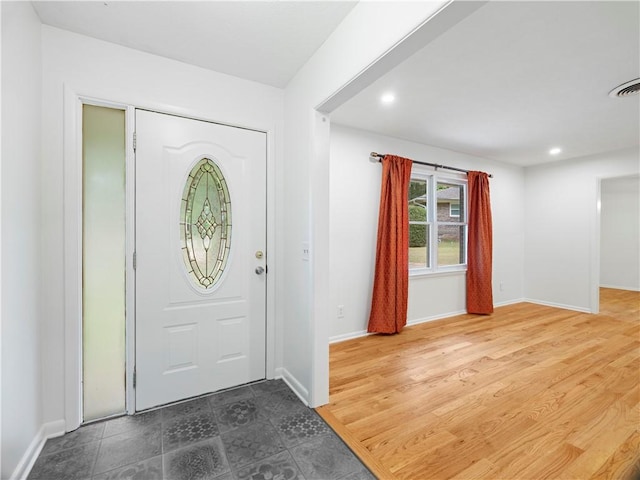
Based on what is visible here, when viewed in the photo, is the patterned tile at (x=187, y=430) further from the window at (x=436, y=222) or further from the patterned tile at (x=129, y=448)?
the window at (x=436, y=222)

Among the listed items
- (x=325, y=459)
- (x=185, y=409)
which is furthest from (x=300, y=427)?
(x=185, y=409)

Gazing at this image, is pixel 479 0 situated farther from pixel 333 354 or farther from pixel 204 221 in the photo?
pixel 333 354

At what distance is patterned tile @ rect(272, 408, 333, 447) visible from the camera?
1.73m

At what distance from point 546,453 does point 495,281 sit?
3750 millimetres

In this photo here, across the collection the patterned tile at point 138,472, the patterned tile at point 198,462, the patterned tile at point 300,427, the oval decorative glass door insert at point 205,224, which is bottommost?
the patterned tile at point 138,472

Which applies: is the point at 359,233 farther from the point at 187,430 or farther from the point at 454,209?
the point at 187,430

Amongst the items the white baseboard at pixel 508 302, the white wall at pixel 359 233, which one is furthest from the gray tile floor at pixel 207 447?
the white baseboard at pixel 508 302

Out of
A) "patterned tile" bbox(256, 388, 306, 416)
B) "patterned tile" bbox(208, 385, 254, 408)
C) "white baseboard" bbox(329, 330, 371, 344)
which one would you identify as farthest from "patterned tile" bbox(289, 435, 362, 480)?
"white baseboard" bbox(329, 330, 371, 344)

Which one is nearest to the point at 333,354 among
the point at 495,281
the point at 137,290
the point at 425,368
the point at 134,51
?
the point at 425,368

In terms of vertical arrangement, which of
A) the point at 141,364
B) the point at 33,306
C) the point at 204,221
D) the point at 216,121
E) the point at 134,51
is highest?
the point at 134,51

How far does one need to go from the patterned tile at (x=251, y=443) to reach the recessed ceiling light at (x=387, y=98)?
9.14 ft

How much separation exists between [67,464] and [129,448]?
0.28 m

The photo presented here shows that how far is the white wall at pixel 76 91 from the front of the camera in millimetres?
1725

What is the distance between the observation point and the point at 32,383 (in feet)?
5.18
